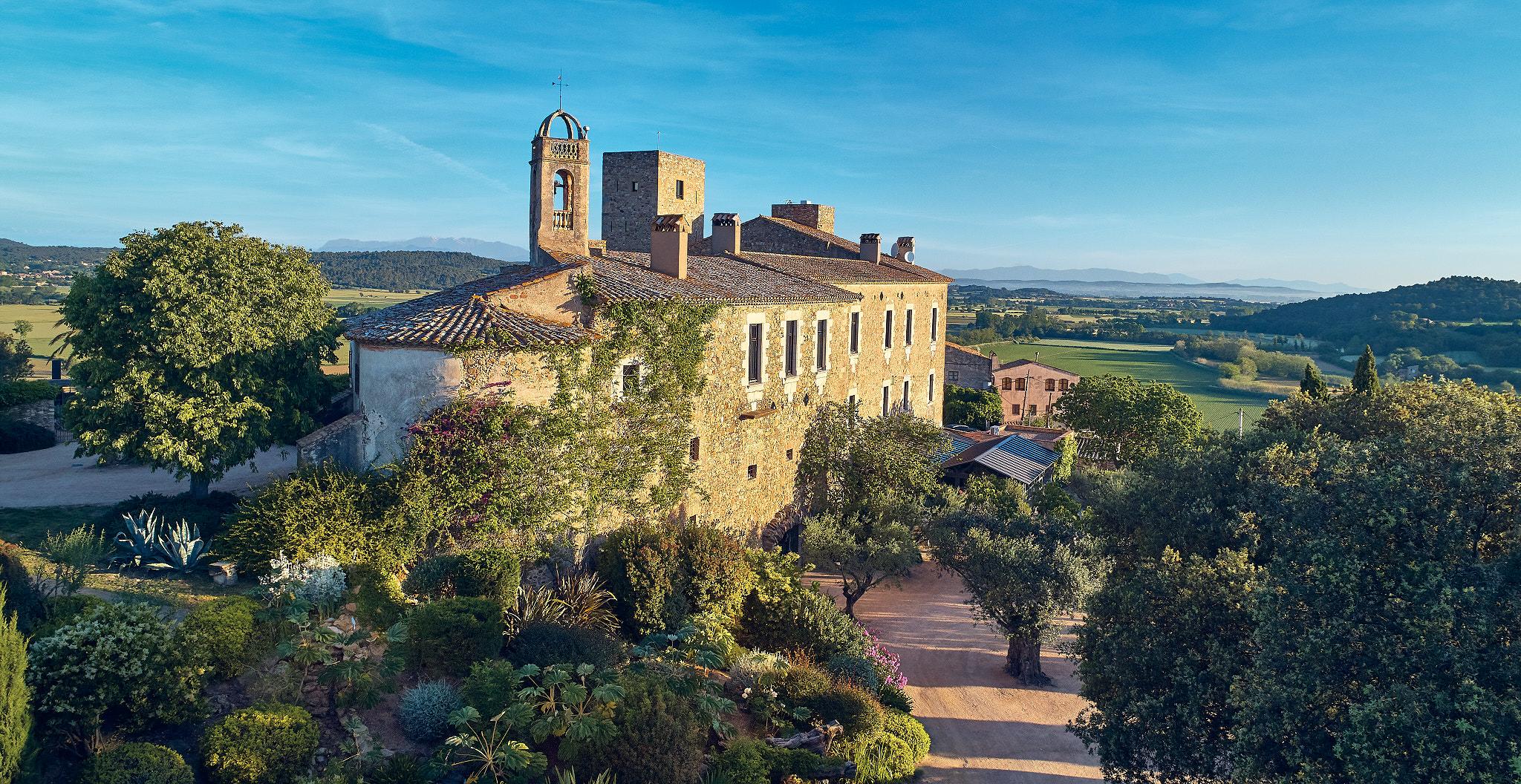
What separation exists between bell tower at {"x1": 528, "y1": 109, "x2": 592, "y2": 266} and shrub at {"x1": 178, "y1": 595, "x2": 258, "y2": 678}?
10986 mm

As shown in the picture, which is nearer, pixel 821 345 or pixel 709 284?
pixel 709 284

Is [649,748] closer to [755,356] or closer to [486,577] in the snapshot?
[486,577]

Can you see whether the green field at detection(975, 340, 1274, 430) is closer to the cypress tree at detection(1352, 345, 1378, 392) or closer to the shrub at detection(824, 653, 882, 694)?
the cypress tree at detection(1352, 345, 1378, 392)

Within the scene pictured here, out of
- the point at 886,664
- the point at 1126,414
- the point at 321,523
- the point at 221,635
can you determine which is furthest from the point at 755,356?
the point at 1126,414

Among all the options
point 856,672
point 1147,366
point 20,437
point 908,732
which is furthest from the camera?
point 1147,366

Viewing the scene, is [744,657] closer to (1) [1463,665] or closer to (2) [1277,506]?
(2) [1277,506]

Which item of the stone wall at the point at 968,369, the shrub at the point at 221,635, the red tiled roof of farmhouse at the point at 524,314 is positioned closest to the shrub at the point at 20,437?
the red tiled roof of farmhouse at the point at 524,314

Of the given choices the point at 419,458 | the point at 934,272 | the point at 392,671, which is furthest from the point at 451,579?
the point at 934,272

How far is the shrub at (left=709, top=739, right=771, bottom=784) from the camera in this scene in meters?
11.6

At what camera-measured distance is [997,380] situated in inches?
2677

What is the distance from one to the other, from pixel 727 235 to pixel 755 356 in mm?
9111

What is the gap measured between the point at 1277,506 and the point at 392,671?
42.6 ft

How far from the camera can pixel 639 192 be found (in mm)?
34125

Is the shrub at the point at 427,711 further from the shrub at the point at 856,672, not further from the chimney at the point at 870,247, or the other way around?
the chimney at the point at 870,247
